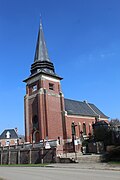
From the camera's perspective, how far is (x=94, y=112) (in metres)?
56.7

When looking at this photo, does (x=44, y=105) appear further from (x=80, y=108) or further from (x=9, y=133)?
(x=9, y=133)

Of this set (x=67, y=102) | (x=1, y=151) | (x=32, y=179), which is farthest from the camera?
(x=67, y=102)

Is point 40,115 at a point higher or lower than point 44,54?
lower

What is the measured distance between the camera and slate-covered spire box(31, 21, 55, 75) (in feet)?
142

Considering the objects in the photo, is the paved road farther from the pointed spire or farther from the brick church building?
the pointed spire

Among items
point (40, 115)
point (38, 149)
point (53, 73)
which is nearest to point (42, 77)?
point (53, 73)

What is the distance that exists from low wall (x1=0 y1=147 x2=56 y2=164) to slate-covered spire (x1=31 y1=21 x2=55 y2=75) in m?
15.5

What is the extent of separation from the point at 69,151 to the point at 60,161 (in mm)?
5021

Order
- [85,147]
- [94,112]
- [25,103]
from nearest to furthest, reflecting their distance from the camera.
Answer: [85,147] → [25,103] → [94,112]

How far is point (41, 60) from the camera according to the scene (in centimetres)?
4397

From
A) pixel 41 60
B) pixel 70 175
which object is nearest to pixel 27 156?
pixel 70 175

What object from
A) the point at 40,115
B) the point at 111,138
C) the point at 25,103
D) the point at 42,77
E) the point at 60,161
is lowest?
the point at 60,161

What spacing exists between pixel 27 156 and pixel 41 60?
19.2 m

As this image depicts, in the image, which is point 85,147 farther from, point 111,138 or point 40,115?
point 40,115
